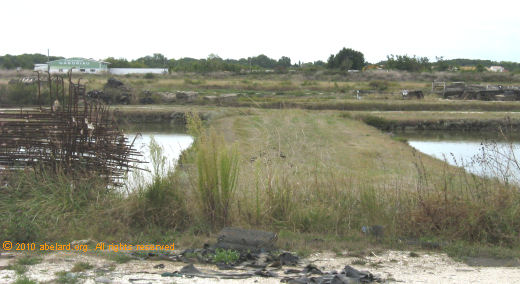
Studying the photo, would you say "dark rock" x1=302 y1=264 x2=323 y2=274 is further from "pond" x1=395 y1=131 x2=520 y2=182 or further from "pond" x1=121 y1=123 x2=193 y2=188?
"pond" x1=121 y1=123 x2=193 y2=188

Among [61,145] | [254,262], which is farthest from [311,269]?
[61,145]

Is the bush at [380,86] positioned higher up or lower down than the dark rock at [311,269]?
higher up

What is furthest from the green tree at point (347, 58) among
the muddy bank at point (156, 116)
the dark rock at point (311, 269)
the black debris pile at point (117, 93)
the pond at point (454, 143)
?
the dark rock at point (311, 269)

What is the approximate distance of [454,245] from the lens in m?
7.05

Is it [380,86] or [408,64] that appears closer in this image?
[380,86]

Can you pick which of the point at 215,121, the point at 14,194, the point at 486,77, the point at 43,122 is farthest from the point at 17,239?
the point at 486,77

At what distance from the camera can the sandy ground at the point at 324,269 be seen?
18.2 feet

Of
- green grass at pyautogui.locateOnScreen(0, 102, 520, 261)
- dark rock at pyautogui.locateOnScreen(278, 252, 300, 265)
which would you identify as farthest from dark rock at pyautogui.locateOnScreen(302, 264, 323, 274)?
green grass at pyautogui.locateOnScreen(0, 102, 520, 261)

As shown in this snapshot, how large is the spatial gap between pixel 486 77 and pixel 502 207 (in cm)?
6690

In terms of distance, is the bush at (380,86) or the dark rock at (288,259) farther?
the bush at (380,86)

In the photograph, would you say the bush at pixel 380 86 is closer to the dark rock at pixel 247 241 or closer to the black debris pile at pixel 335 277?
the dark rock at pixel 247 241

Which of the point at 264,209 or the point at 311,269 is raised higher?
the point at 264,209

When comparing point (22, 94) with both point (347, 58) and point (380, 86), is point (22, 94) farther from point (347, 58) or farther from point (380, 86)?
point (347, 58)

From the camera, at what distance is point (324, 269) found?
19.7 feet
